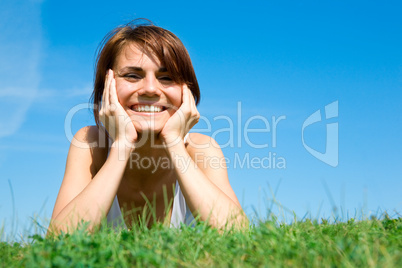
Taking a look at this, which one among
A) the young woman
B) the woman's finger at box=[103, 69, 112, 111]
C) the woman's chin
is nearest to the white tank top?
the young woman

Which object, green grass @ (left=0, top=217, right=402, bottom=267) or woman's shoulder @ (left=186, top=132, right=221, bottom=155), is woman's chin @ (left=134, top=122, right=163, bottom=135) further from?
green grass @ (left=0, top=217, right=402, bottom=267)

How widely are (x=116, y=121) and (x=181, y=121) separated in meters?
0.88

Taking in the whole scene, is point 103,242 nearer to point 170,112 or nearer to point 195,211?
point 195,211

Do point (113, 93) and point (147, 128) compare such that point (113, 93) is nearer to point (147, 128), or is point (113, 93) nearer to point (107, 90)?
point (107, 90)

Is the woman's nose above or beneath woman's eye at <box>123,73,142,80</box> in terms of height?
beneath

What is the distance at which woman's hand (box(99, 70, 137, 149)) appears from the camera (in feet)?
16.9

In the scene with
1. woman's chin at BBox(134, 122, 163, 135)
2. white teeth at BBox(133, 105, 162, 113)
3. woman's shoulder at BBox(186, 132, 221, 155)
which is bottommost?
woman's shoulder at BBox(186, 132, 221, 155)

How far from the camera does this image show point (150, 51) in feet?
17.8

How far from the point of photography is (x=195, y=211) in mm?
4516

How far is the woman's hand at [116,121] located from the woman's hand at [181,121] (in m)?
0.44

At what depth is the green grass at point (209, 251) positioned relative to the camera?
8.20 ft

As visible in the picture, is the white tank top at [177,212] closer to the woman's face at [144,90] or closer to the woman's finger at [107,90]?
the woman's face at [144,90]

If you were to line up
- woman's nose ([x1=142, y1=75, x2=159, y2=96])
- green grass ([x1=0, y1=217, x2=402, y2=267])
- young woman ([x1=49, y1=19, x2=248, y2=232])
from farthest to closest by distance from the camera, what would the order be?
1. woman's nose ([x1=142, y1=75, x2=159, y2=96])
2. young woman ([x1=49, y1=19, x2=248, y2=232])
3. green grass ([x1=0, y1=217, x2=402, y2=267])

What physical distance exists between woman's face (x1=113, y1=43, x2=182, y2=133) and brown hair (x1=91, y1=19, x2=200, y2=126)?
116mm
